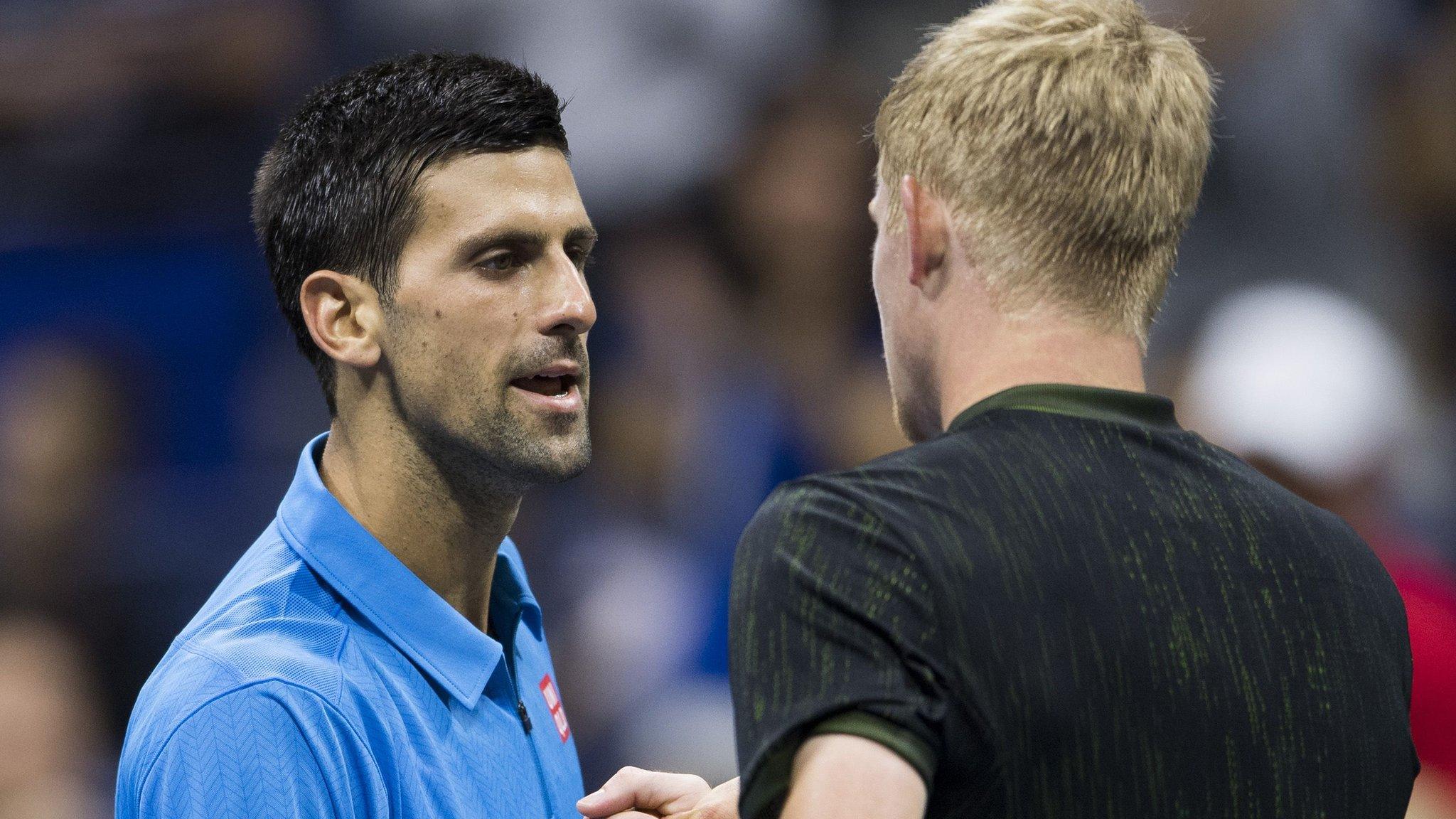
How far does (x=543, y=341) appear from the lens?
1.97 meters

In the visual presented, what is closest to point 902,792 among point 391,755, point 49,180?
point 391,755

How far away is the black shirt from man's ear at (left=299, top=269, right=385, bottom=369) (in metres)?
0.86

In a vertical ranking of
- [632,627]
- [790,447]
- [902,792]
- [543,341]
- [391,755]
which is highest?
[543,341]

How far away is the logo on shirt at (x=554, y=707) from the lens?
7.02 feet

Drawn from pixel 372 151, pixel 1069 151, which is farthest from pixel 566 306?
pixel 1069 151

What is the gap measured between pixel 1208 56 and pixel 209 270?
133 inches

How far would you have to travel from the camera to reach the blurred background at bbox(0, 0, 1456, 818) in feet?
13.4

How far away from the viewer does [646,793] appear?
1.82m

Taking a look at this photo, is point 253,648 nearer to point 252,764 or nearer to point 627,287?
point 252,764

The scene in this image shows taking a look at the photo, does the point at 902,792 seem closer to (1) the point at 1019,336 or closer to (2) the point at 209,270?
(1) the point at 1019,336

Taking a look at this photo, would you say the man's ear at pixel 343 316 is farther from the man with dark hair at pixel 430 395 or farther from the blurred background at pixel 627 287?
the blurred background at pixel 627 287

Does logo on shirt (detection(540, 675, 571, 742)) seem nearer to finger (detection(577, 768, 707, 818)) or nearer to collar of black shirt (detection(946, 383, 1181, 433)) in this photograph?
finger (detection(577, 768, 707, 818))

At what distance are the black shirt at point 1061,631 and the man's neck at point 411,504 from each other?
2.57 feet

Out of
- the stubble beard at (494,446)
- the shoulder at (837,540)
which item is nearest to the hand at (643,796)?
the stubble beard at (494,446)
